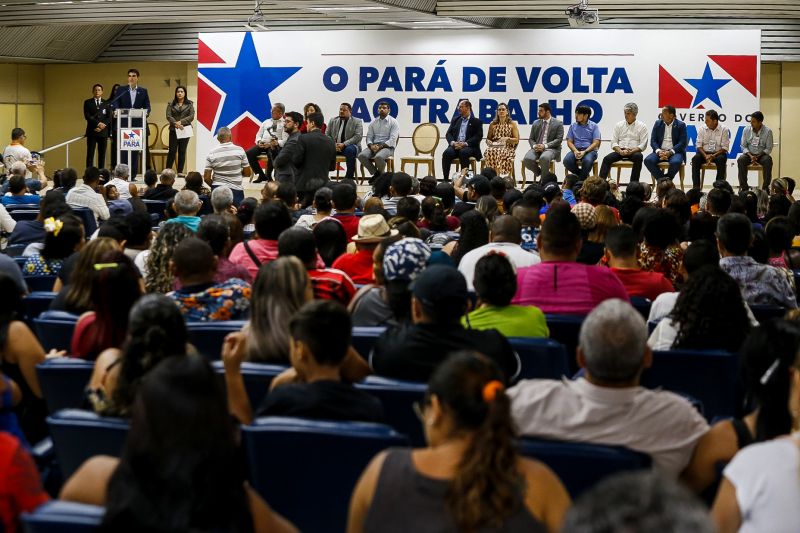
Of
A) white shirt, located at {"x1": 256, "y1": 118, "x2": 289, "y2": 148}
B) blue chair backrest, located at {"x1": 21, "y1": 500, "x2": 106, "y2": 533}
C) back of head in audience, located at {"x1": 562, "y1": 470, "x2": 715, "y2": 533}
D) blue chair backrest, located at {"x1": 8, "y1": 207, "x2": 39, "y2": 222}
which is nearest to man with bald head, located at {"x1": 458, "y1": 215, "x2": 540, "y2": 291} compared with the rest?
blue chair backrest, located at {"x1": 21, "y1": 500, "x2": 106, "y2": 533}

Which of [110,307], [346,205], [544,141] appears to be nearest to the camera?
[110,307]

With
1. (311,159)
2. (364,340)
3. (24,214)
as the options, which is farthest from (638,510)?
(311,159)

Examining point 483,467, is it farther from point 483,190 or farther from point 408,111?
point 408,111

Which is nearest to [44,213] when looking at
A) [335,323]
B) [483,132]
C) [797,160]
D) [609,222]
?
[609,222]

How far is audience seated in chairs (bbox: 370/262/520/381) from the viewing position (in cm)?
348

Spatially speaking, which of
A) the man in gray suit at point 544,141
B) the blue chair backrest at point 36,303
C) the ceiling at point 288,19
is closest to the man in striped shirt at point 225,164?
the ceiling at point 288,19

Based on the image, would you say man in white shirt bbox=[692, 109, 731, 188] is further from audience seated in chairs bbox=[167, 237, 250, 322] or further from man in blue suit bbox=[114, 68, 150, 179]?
audience seated in chairs bbox=[167, 237, 250, 322]

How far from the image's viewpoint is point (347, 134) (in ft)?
51.2

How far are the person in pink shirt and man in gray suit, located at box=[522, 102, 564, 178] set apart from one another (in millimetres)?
9891

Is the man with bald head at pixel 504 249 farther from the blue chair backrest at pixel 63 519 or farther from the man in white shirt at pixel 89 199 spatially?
the man in white shirt at pixel 89 199

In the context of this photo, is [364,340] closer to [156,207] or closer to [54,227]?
[54,227]

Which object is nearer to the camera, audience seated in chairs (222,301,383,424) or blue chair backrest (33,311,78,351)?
audience seated in chairs (222,301,383,424)

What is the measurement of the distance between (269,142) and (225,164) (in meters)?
2.44

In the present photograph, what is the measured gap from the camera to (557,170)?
1673 cm
